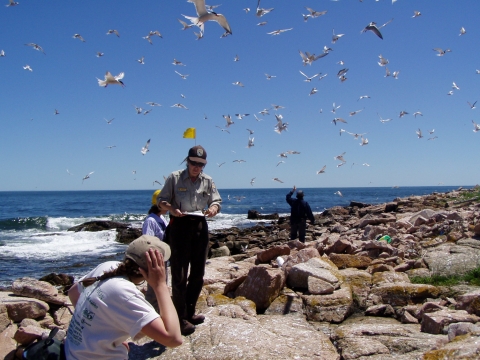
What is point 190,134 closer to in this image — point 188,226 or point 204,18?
point 188,226

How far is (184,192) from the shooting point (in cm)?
459

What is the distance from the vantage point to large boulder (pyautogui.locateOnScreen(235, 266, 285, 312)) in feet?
18.1

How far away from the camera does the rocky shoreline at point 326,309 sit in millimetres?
3959

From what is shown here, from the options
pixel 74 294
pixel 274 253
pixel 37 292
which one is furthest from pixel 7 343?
pixel 274 253

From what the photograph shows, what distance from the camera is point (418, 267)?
7.07 metres

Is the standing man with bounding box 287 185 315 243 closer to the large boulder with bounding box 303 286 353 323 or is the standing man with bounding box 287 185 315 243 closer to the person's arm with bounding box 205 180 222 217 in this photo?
the large boulder with bounding box 303 286 353 323

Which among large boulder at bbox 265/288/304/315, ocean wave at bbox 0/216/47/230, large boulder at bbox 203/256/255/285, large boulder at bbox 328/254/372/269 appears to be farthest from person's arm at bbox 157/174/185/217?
ocean wave at bbox 0/216/47/230

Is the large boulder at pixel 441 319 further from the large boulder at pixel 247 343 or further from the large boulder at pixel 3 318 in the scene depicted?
the large boulder at pixel 3 318

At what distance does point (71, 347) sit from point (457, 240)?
809 cm

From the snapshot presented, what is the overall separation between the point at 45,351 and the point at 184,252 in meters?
2.22

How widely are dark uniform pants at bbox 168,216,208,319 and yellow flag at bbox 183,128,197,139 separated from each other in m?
1.02

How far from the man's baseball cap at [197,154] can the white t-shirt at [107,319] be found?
2.24 meters

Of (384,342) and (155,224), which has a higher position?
(155,224)

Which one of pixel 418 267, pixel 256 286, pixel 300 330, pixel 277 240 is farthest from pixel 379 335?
pixel 277 240
